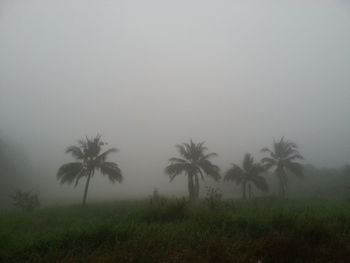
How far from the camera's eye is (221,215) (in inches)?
595

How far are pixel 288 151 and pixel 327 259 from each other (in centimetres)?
4361

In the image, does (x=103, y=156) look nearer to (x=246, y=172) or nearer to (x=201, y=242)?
(x=246, y=172)

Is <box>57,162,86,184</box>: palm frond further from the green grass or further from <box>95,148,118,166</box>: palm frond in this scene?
the green grass

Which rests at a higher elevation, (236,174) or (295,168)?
(295,168)

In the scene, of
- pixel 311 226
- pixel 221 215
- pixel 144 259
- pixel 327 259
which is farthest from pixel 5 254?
pixel 311 226

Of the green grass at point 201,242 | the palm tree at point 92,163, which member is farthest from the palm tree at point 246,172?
the green grass at point 201,242

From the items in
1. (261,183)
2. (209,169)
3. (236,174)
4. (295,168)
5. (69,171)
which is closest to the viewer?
(69,171)

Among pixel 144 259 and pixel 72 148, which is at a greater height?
pixel 72 148

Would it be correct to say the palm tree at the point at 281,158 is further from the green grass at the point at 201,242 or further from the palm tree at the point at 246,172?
the green grass at the point at 201,242

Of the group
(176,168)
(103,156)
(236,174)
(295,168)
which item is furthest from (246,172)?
(103,156)

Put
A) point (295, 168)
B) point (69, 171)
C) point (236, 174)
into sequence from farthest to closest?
point (295, 168) < point (236, 174) < point (69, 171)

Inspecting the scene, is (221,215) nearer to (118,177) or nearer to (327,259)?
(327,259)

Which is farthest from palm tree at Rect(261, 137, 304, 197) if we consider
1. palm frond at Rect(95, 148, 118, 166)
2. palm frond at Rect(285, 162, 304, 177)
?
palm frond at Rect(95, 148, 118, 166)

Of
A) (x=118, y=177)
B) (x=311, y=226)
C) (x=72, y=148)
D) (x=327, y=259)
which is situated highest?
(x=72, y=148)
